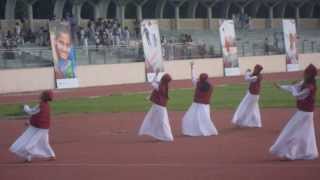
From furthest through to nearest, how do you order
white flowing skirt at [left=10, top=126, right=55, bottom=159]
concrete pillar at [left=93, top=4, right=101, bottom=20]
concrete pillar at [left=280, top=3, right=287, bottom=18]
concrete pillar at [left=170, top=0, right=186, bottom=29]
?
concrete pillar at [left=280, top=3, right=287, bottom=18]
concrete pillar at [left=170, top=0, right=186, bottom=29]
concrete pillar at [left=93, top=4, right=101, bottom=20]
white flowing skirt at [left=10, top=126, right=55, bottom=159]

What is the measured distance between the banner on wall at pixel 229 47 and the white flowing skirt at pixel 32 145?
3430 cm

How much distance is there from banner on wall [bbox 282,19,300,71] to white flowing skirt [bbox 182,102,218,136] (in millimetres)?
33989

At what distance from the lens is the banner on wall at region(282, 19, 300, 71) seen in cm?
5301

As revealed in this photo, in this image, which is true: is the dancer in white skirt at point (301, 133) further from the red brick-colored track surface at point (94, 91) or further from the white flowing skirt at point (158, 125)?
the red brick-colored track surface at point (94, 91)

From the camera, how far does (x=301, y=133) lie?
48.0 ft

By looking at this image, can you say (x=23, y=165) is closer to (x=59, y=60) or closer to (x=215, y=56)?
(x=59, y=60)

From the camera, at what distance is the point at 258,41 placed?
2413 inches

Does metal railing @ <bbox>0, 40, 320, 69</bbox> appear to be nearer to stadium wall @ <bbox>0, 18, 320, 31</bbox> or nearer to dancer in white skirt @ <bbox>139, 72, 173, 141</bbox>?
stadium wall @ <bbox>0, 18, 320, 31</bbox>

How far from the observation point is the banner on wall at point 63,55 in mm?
40375

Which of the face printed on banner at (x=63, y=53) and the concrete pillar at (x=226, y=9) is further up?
the concrete pillar at (x=226, y=9)

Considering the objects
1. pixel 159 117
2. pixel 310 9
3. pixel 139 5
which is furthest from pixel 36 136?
pixel 310 9

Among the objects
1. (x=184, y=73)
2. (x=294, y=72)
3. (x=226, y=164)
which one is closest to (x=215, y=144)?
(x=226, y=164)

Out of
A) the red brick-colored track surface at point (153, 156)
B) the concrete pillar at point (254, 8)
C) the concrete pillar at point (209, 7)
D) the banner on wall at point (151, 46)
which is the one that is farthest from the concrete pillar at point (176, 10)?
the red brick-colored track surface at point (153, 156)

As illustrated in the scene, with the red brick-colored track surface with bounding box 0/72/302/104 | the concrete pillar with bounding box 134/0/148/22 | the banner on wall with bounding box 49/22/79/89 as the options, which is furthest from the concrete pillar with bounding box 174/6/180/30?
the banner on wall with bounding box 49/22/79/89
